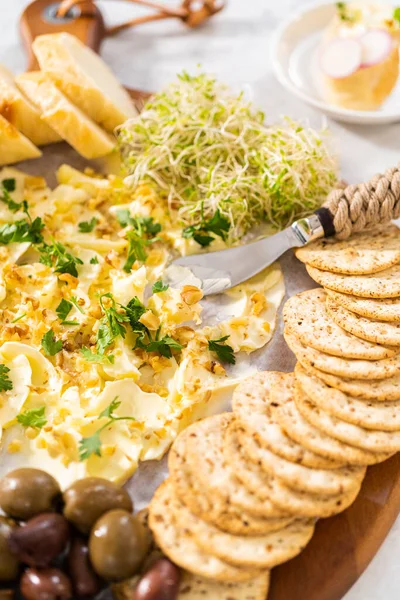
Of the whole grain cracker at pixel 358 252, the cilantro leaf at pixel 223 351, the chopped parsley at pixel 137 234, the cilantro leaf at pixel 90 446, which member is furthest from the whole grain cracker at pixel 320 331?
the cilantro leaf at pixel 90 446

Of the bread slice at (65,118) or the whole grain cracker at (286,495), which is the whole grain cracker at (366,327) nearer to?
the whole grain cracker at (286,495)

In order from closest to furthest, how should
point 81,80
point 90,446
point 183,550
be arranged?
point 183,550
point 90,446
point 81,80

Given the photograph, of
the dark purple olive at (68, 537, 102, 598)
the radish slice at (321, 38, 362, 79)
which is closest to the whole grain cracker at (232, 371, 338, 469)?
the dark purple olive at (68, 537, 102, 598)

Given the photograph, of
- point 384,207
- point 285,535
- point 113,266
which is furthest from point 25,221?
point 285,535

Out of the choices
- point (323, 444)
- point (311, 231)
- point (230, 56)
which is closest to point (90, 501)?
point (323, 444)

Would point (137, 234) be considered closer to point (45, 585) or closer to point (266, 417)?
point (266, 417)

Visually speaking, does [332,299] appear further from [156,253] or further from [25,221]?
[25,221]
